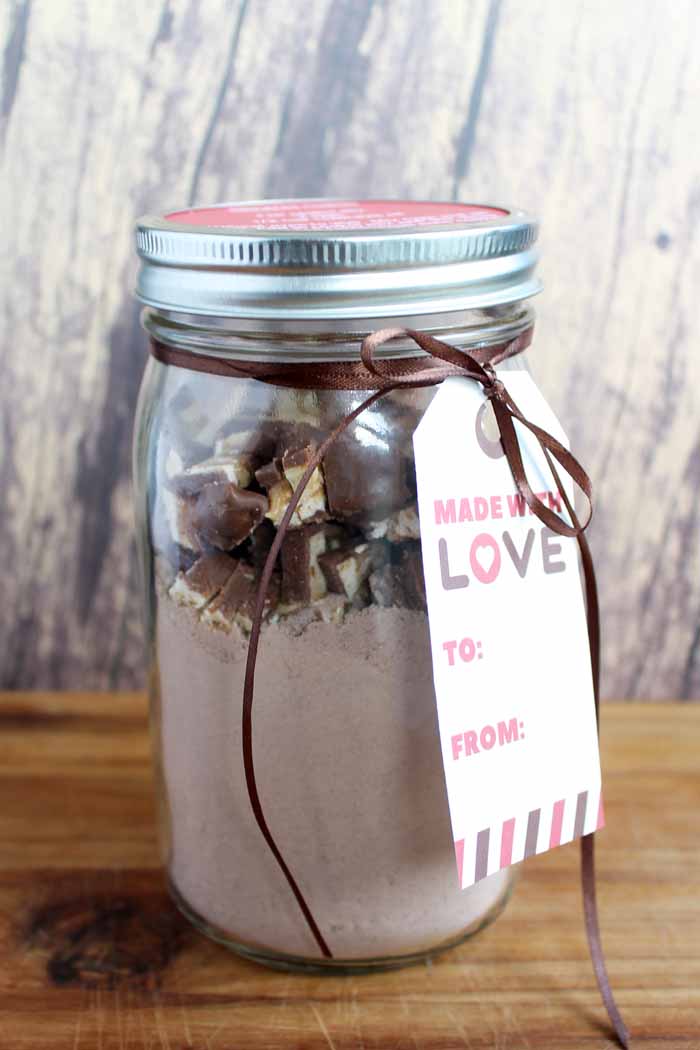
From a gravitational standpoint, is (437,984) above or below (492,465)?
below

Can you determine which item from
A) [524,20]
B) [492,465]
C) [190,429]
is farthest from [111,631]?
[524,20]

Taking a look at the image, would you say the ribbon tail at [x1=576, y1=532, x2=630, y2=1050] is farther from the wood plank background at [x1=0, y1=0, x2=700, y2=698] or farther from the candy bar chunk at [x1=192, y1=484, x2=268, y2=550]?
the wood plank background at [x1=0, y1=0, x2=700, y2=698]

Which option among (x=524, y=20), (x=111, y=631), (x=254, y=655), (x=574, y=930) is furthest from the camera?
(x=111, y=631)

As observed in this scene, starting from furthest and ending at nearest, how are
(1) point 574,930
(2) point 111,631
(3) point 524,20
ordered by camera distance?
1. (2) point 111,631
2. (3) point 524,20
3. (1) point 574,930

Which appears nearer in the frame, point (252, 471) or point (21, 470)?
point (252, 471)

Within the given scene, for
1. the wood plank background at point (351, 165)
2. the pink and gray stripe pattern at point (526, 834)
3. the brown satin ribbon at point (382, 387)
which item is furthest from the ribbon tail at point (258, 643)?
the wood plank background at point (351, 165)

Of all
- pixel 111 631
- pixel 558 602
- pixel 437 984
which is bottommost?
pixel 437 984

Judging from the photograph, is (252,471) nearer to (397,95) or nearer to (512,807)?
(512,807)

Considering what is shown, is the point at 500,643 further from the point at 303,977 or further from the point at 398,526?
the point at 303,977
